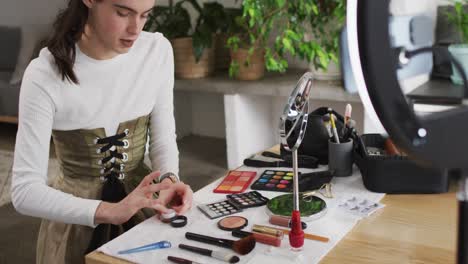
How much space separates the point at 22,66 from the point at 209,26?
1.93 meters

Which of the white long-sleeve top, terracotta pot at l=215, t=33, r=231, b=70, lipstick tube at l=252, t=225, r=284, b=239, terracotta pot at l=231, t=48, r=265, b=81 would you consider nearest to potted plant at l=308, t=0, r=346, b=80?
terracotta pot at l=231, t=48, r=265, b=81

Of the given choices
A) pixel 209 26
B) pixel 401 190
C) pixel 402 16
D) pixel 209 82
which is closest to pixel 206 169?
pixel 209 82

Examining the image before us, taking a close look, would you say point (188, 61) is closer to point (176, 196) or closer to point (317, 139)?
point (317, 139)

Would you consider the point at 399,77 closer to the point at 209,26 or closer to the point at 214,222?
the point at 214,222

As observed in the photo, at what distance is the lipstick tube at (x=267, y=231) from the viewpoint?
94 centimetres

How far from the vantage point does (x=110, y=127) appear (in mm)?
1345

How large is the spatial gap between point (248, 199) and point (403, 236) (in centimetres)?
32

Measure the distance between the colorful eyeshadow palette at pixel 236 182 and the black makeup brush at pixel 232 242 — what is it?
0.80 feet

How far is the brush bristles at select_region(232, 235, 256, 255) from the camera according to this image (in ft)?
2.93

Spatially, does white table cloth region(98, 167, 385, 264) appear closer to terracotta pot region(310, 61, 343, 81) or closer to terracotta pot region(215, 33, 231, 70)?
terracotta pot region(310, 61, 343, 81)

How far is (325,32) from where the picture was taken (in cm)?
279

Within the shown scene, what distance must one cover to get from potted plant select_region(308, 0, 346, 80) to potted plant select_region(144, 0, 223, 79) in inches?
24.2

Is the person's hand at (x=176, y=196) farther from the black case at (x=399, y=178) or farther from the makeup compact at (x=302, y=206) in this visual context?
the black case at (x=399, y=178)

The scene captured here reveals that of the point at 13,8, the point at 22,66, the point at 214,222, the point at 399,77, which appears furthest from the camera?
the point at 13,8
